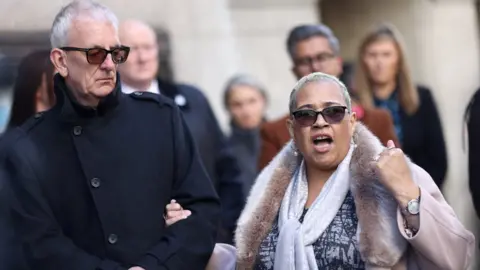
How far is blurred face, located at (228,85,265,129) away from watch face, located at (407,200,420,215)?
4558mm

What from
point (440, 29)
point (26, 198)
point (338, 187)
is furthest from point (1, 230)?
point (440, 29)

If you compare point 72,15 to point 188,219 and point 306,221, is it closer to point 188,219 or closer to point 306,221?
point 188,219

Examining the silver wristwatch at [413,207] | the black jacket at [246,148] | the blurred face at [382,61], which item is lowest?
the black jacket at [246,148]

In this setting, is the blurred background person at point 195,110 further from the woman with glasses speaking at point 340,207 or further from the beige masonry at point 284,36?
the beige masonry at point 284,36

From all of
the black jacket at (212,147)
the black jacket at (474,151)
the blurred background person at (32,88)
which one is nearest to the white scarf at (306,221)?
the black jacket at (474,151)

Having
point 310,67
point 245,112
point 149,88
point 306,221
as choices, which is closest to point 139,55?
point 149,88

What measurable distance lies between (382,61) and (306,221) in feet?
10.2

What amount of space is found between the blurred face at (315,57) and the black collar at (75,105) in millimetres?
1764

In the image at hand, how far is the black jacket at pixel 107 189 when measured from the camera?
5535mm

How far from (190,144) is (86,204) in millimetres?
512

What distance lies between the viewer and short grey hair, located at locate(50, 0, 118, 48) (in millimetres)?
5656

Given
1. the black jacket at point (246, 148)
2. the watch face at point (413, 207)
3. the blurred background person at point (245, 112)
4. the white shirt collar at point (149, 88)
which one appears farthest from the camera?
the blurred background person at point (245, 112)

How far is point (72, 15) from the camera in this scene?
566cm

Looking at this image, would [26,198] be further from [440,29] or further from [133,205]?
[440,29]
